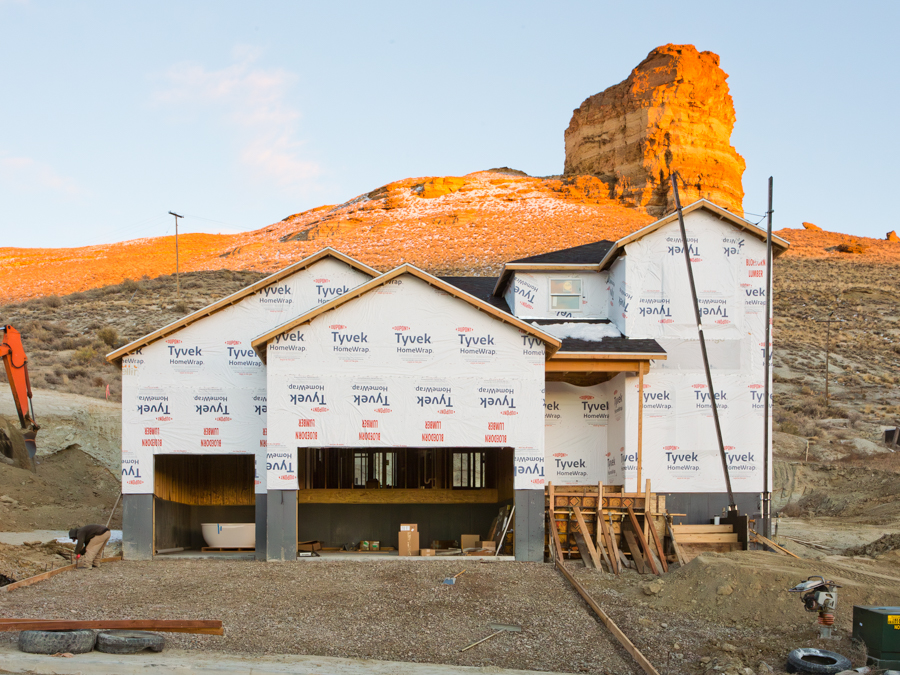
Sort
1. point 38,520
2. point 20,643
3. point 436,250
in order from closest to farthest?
point 20,643
point 38,520
point 436,250

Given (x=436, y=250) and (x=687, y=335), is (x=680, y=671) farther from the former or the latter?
(x=436, y=250)

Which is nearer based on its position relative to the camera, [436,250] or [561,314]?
[561,314]

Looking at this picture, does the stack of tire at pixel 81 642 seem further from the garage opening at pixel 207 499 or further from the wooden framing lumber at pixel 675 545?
the wooden framing lumber at pixel 675 545

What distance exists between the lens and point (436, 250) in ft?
269

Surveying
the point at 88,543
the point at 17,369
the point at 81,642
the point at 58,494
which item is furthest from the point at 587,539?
the point at 58,494

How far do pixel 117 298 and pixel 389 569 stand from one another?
163ft

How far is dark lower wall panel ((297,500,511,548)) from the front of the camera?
2200cm

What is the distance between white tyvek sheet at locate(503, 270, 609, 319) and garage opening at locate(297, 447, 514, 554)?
3788 millimetres

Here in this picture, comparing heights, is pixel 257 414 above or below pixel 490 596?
above

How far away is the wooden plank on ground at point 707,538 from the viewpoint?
19.0 metres

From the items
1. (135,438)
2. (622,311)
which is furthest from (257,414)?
(622,311)

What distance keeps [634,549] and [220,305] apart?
11.0m

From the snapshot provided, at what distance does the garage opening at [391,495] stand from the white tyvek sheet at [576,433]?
1.49 meters

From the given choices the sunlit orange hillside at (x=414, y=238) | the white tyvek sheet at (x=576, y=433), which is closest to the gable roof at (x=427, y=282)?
the white tyvek sheet at (x=576, y=433)
